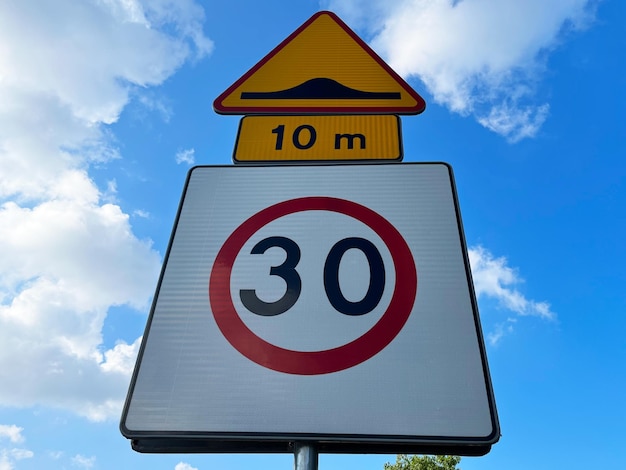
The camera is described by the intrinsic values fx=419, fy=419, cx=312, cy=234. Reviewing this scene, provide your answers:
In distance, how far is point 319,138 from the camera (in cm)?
129

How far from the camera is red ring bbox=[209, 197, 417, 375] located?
0.81 metres

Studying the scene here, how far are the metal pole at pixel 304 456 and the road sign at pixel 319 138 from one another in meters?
0.78

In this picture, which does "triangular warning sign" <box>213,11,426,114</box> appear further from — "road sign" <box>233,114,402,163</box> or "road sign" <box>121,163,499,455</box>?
"road sign" <box>121,163,499,455</box>

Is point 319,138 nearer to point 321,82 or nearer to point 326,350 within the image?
point 321,82

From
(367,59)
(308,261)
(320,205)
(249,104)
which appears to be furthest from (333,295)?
(367,59)

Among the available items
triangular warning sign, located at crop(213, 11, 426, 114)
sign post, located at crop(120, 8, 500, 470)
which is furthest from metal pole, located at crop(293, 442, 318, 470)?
triangular warning sign, located at crop(213, 11, 426, 114)

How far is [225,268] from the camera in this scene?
3.15 ft

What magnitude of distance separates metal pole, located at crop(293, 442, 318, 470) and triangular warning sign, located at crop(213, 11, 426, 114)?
1.01 meters

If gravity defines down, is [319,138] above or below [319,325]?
above

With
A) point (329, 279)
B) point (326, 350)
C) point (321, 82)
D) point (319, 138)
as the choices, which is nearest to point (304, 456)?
point (326, 350)

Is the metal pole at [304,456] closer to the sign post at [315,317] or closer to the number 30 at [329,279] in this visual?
the sign post at [315,317]

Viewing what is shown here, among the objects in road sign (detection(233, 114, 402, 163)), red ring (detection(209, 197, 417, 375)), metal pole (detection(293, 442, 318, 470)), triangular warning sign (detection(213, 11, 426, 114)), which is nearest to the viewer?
metal pole (detection(293, 442, 318, 470))

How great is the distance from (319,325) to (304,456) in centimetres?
24

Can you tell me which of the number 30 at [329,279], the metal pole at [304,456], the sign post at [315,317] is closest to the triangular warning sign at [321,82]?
the sign post at [315,317]
